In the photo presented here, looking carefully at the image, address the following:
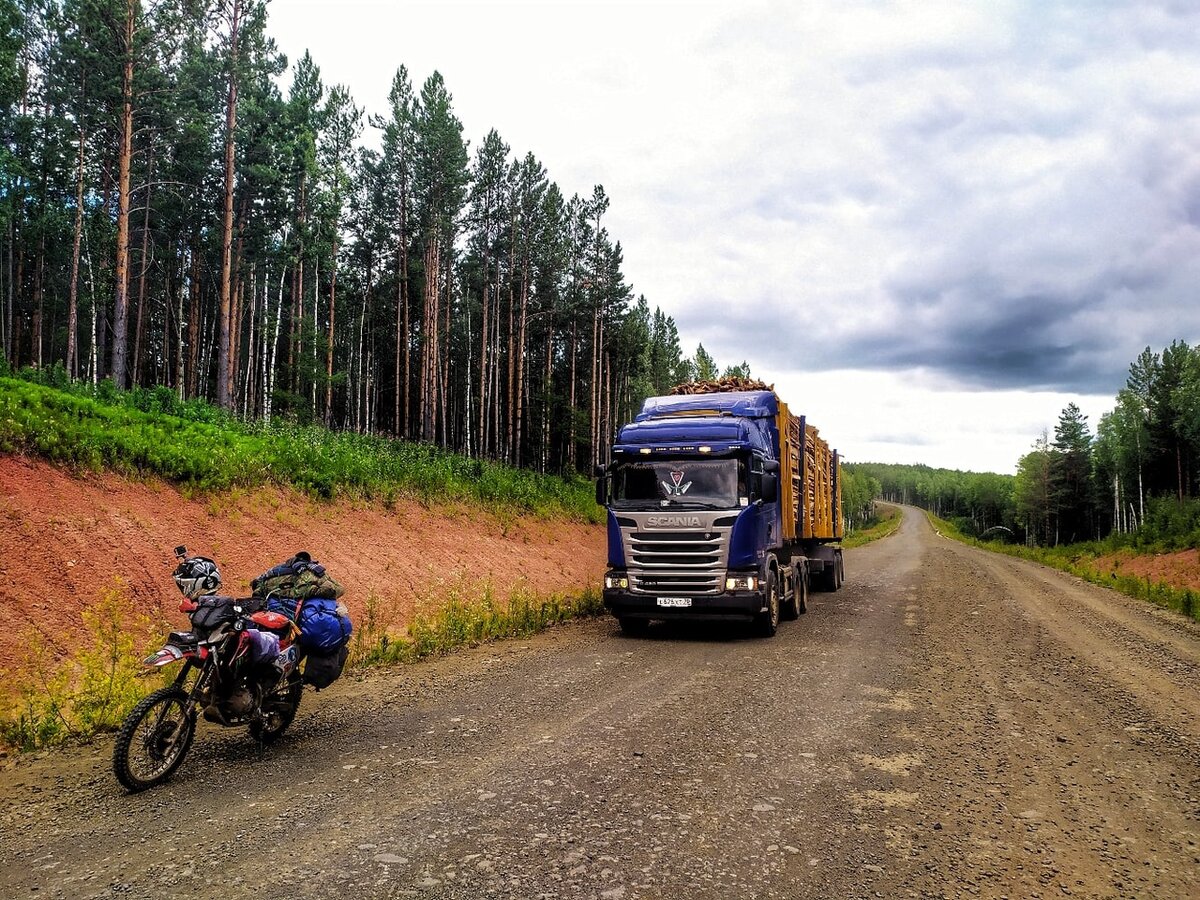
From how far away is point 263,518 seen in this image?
42.2 ft

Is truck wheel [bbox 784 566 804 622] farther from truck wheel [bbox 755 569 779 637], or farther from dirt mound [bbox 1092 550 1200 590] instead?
dirt mound [bbox 1092 550 1200 590]

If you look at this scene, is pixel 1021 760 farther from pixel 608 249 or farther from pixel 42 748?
pixel 608 249

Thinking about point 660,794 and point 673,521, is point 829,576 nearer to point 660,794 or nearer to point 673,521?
point 673,521

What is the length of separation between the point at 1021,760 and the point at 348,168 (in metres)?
39.8

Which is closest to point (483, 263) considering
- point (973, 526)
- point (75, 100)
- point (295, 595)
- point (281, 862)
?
point (75, 100)

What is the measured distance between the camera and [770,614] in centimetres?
1055

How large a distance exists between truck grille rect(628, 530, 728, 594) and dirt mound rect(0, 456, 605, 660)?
12.5ft

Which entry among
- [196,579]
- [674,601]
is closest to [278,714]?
[196,579]

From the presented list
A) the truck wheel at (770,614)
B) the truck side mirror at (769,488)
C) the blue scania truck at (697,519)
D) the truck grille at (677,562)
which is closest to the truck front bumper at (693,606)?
the blue scania truck at (697,519)

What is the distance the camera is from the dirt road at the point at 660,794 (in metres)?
3.32

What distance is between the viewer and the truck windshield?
1016cm

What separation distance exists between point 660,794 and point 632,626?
6.73m

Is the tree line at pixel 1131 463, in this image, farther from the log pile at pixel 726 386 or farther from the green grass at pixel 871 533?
the log pile at pixel 726 386

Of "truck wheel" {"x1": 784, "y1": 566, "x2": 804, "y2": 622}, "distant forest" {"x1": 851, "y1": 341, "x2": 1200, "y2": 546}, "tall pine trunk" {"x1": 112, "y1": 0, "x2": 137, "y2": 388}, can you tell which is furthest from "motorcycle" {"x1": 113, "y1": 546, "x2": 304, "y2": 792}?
"distant forest" {"x1": 851, "y1": 341, "x2": 1200, "y2": 546}
